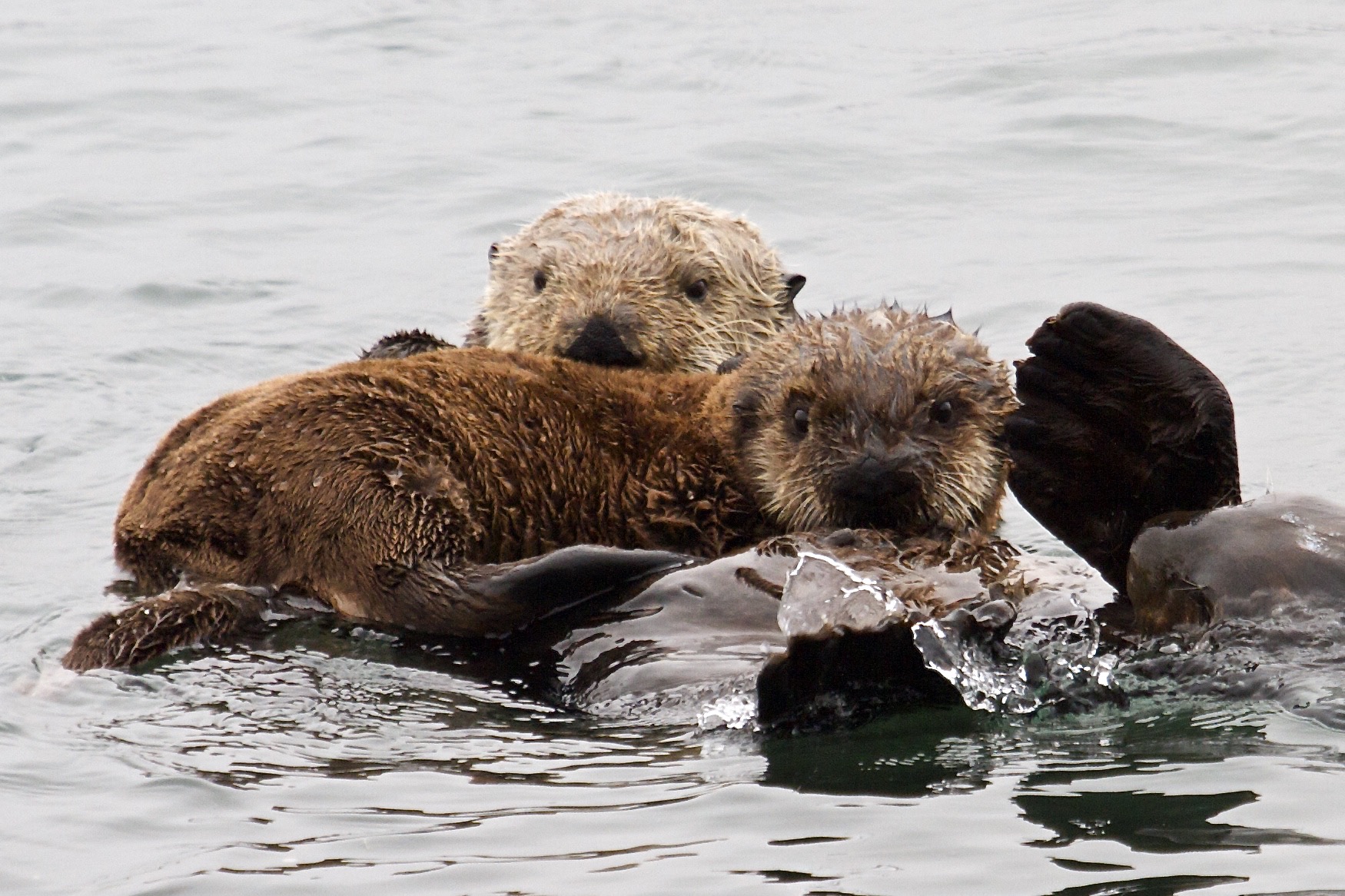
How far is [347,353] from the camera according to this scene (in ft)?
33.3

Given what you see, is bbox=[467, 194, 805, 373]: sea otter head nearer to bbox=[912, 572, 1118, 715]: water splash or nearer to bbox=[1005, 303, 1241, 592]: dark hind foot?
bbox=[1005, 303, 1241, 592]: dark hind foot

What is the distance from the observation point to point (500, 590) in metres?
4.71

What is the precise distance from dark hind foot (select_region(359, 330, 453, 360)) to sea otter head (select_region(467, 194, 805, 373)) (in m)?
0.31

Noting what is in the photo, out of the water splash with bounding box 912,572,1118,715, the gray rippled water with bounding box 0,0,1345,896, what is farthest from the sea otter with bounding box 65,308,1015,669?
the water splash with bounding box 912,572,1118,715

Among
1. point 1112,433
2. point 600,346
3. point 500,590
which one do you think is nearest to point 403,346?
Result: point 600,346

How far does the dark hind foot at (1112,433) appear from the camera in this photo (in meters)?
4.70

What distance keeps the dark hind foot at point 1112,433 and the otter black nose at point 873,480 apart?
0.31 m

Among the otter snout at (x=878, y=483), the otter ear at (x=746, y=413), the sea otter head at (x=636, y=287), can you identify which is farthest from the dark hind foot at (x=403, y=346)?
the otter snout at (x=878, y=483)

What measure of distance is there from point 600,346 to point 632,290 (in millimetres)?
497

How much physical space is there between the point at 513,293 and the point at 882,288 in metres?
4.00

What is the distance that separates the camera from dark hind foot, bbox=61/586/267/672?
470cm

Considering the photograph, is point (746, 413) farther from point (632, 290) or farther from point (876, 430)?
point (632, 290)

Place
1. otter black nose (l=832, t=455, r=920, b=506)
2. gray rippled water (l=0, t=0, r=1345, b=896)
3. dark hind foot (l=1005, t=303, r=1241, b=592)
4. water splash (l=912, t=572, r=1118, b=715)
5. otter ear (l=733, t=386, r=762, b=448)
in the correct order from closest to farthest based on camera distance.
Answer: gray rippled water (l=0, t=0, r=1345, b=896) < water splash (l=912, t=572, r=1118, b=715) < dark hind foot (l=1005, t=303, r=1241, b=592) < otter black nose (l=832, t=455, r=920, b=506) < otter ear (l=733, t=386, r=762, b=448)

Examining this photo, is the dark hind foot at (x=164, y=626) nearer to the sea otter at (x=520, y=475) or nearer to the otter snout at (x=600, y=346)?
the sea otter at (x=520, y=475)
